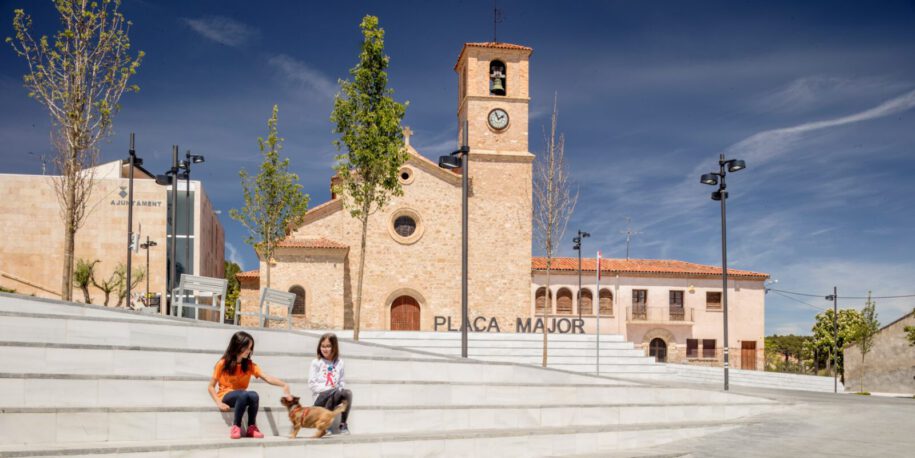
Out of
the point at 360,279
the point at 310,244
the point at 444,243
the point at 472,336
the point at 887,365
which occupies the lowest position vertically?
the point at 887,365

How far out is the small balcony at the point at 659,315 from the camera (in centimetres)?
3984

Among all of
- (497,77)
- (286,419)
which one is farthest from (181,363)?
(497,77)

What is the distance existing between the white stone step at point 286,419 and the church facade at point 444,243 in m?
19.6

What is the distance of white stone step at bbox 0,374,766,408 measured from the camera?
7.92 meters

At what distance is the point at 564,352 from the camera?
25812 mm

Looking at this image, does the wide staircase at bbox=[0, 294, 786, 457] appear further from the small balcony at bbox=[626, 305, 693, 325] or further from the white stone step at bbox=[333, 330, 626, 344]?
the small balcony at bbox=[626, 305, 693, 325]

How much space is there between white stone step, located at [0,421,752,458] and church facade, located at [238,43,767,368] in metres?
20.7

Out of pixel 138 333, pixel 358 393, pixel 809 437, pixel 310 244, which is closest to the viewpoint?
pixel 138 333

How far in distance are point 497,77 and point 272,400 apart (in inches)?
1107

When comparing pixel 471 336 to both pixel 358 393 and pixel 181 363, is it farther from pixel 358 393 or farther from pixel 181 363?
pixel 181 363

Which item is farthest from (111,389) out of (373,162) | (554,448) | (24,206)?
(24,206)

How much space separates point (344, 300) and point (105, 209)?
19.0 meters

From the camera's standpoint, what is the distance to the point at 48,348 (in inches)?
333

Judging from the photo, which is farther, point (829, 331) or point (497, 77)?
point (829, 331)
